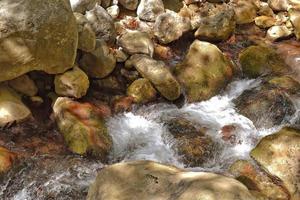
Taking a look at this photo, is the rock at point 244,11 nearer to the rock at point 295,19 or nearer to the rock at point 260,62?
the rock at point 295,19

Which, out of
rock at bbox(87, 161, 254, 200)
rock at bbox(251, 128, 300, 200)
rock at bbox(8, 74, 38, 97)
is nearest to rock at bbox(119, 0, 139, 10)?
rock at bbox(8, 74, 38, 97)

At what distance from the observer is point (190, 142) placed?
792 centimetres

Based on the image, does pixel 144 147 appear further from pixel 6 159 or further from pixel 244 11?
pixel 244 11

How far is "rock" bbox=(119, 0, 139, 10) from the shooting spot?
37.9 ft

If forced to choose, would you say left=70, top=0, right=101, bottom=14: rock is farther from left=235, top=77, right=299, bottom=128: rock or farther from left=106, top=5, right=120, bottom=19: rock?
left=235, top=77, right=299, bottom=128: rock

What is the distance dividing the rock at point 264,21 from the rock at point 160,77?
17.0ft

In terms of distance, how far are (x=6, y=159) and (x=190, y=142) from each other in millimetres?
3422

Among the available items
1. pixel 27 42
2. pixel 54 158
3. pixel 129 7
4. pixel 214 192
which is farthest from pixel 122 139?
pixel 129 7

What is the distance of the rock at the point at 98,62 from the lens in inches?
347

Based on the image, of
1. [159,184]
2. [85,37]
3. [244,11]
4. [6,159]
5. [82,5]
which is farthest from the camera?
[244,11]

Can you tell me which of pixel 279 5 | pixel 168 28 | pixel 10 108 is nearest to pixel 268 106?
pixel 168 28

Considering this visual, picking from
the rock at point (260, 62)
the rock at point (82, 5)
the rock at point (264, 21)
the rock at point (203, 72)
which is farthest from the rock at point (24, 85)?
the rock at point (264, 21)

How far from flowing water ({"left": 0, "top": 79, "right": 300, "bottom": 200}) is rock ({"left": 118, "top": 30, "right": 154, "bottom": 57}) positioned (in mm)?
1470

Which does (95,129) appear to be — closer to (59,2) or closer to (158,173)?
(59,2)
